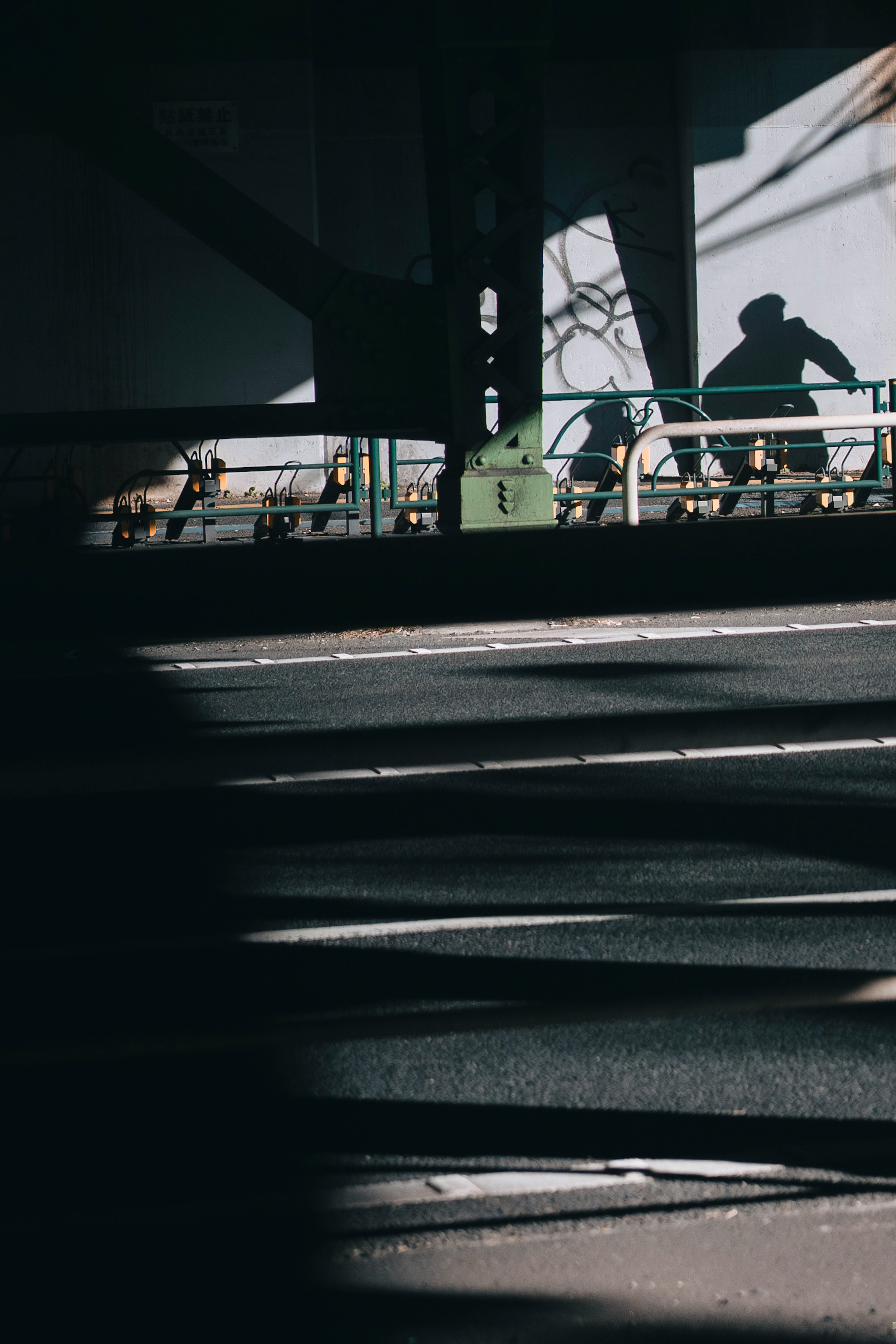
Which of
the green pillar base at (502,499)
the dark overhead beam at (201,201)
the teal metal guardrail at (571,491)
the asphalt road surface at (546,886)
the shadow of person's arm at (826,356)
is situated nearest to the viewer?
the asphalt road surface at (546,886)

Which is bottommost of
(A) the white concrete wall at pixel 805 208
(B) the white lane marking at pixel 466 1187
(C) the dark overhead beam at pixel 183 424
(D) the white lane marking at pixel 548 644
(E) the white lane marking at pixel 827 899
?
(B) the white lane marking at pixel 466 1187

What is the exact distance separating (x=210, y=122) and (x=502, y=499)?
12.7m

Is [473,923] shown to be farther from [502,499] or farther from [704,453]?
[704,453]

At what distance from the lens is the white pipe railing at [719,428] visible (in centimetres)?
827

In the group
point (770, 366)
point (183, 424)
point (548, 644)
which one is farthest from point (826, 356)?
point (183, 424)

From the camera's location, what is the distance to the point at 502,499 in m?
6.79

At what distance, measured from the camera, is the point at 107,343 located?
58.2 feet

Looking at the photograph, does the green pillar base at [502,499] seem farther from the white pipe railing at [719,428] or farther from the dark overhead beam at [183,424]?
the white pipe railing at [719,428]

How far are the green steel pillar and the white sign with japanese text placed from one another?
39.1 feet

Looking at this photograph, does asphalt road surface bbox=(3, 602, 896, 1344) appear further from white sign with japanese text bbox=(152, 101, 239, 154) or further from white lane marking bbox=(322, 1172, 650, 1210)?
white sign with japanese text bbox=(152, 101, 239, 154)

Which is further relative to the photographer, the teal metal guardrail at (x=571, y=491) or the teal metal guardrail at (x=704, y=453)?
the teal metal guardrail at (x=571, y=491)

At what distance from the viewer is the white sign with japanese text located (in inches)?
688

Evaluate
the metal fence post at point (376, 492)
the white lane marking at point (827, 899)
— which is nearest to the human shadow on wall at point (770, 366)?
the metal fence post at point (376, 492)

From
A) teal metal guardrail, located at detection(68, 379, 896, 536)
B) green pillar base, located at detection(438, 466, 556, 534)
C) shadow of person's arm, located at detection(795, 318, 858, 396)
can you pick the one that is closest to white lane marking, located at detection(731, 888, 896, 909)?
green pillar base, located at detection(438, 466, 556, 534)
